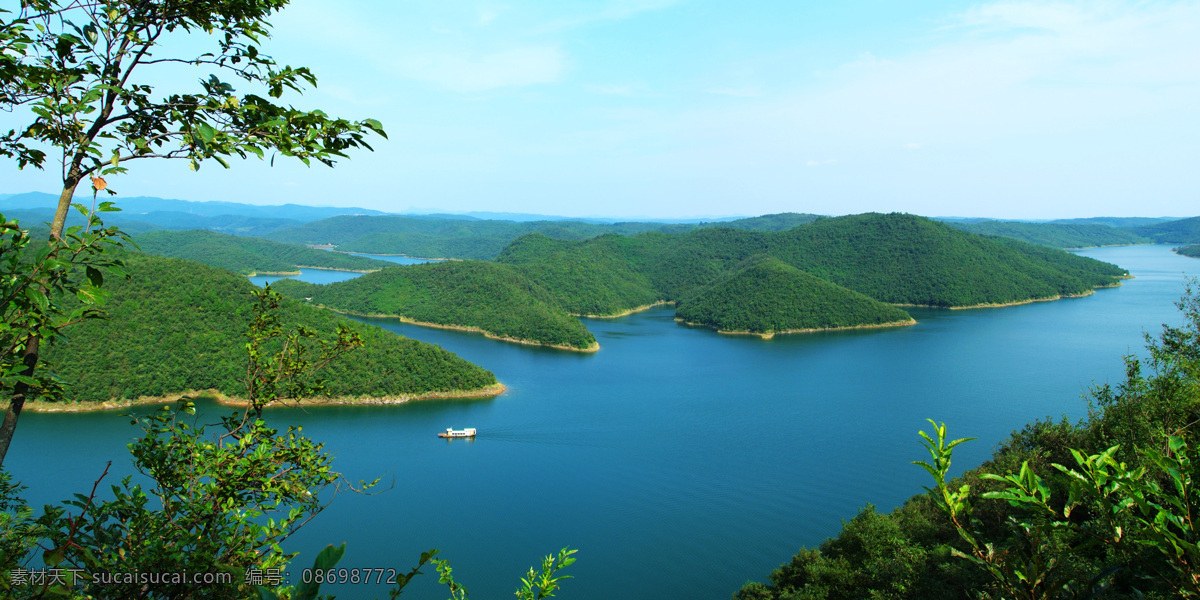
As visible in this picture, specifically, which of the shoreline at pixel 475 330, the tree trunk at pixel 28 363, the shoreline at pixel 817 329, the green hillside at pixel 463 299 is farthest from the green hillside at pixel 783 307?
the tree trunk at pixel 28 363

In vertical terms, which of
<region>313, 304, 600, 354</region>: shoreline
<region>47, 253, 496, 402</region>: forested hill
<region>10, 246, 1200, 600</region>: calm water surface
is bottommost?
<region>10, 246, 1200, 600</region>: calm water surface

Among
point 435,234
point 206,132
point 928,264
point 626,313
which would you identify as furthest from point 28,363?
point 435,234

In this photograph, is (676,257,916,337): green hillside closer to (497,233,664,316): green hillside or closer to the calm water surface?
the calm water surface

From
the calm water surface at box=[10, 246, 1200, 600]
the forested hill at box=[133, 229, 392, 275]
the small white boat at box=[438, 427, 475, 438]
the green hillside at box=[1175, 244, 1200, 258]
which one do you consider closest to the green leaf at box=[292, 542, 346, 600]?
the calm water surface at box=[10, 246, 1200, 600]

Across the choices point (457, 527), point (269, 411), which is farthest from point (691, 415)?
point (269, 411)

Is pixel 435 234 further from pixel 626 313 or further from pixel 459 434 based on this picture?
pixel 459 434
